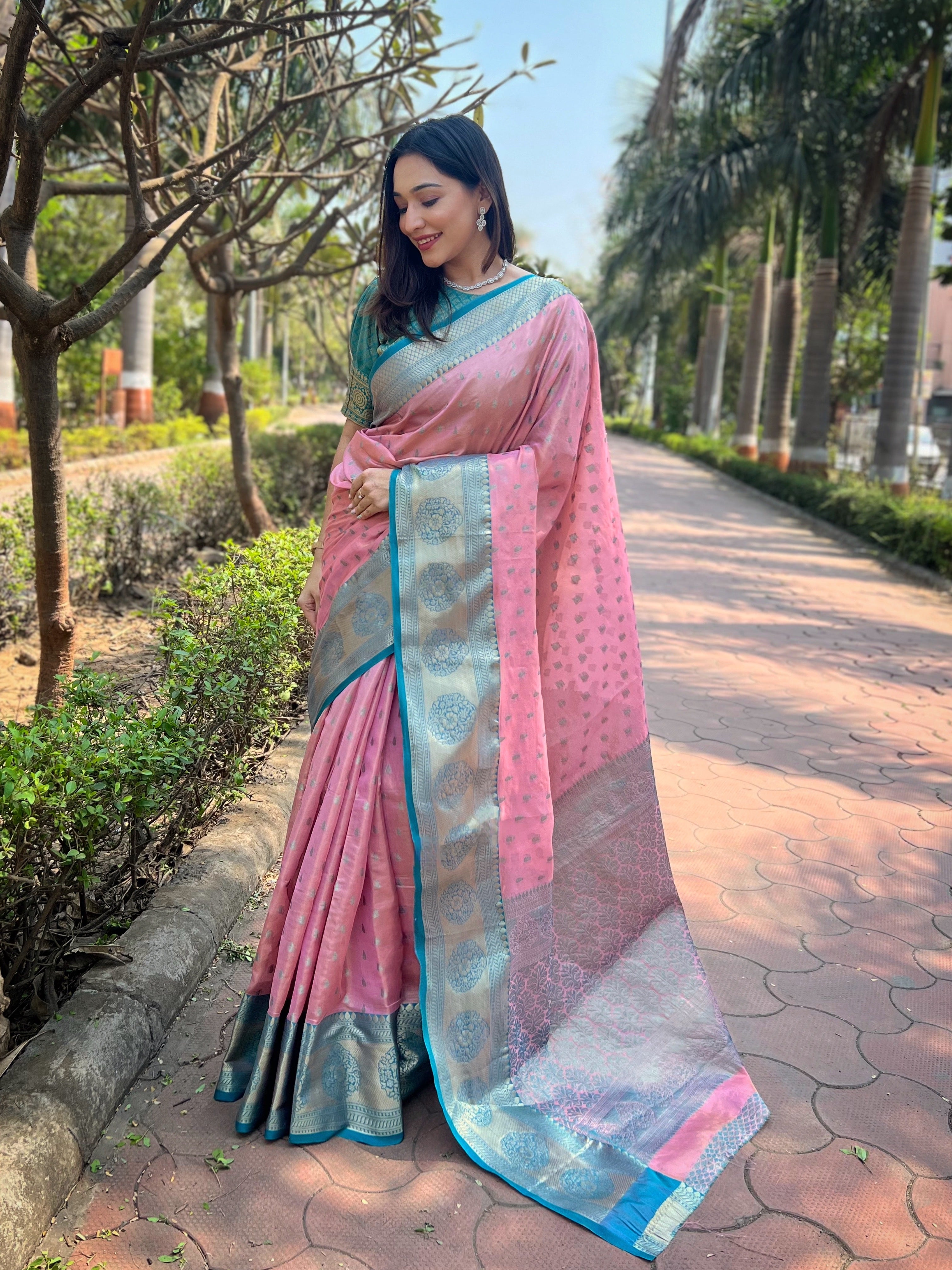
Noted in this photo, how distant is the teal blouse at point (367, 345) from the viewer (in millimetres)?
2014

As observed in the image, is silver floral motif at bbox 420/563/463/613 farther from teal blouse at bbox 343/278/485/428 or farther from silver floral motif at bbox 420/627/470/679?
teal blouse at bbox 343/278/485/428

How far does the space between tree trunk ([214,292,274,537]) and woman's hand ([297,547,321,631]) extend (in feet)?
12.7

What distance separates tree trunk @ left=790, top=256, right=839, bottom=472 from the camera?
14.1 metres

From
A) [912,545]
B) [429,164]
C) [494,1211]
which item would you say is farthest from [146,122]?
[912,545]

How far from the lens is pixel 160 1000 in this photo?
2080 mm

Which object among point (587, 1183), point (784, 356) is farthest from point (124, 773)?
point (784, 356)

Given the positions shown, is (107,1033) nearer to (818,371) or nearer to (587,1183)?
(587,1183)

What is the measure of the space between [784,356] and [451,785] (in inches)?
616

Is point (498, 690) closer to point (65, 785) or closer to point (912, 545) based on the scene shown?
point (65, 785)

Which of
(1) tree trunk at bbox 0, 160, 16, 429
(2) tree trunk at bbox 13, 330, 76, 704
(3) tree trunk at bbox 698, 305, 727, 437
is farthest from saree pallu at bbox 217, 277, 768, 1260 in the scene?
(3) tree trunk at bbox 698, 305, 727, 437

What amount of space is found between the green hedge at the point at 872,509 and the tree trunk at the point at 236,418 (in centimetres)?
566

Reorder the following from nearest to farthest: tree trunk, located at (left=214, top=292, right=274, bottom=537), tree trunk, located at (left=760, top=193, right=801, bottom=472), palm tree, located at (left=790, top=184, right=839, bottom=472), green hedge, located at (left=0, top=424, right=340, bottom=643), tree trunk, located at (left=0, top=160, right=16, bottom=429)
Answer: green hedge, located at (left=0, top=424, right=340, bottom=643) → tree trunk, located at (left=214, top=292, right=274, bottom=537) → tree trunk, located at (left=0, top=160, right=16, bottom=429) → palm tree, located at (left=790, top=184, right=839, bottom=472) → tree trunk, located at (left=760, top=193, right=801, bottom=472)

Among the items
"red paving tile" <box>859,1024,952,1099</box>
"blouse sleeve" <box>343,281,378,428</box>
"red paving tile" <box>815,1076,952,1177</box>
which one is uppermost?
"blouse sleeve" <box>343,281,378,428</box>

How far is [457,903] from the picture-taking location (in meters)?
1.91
